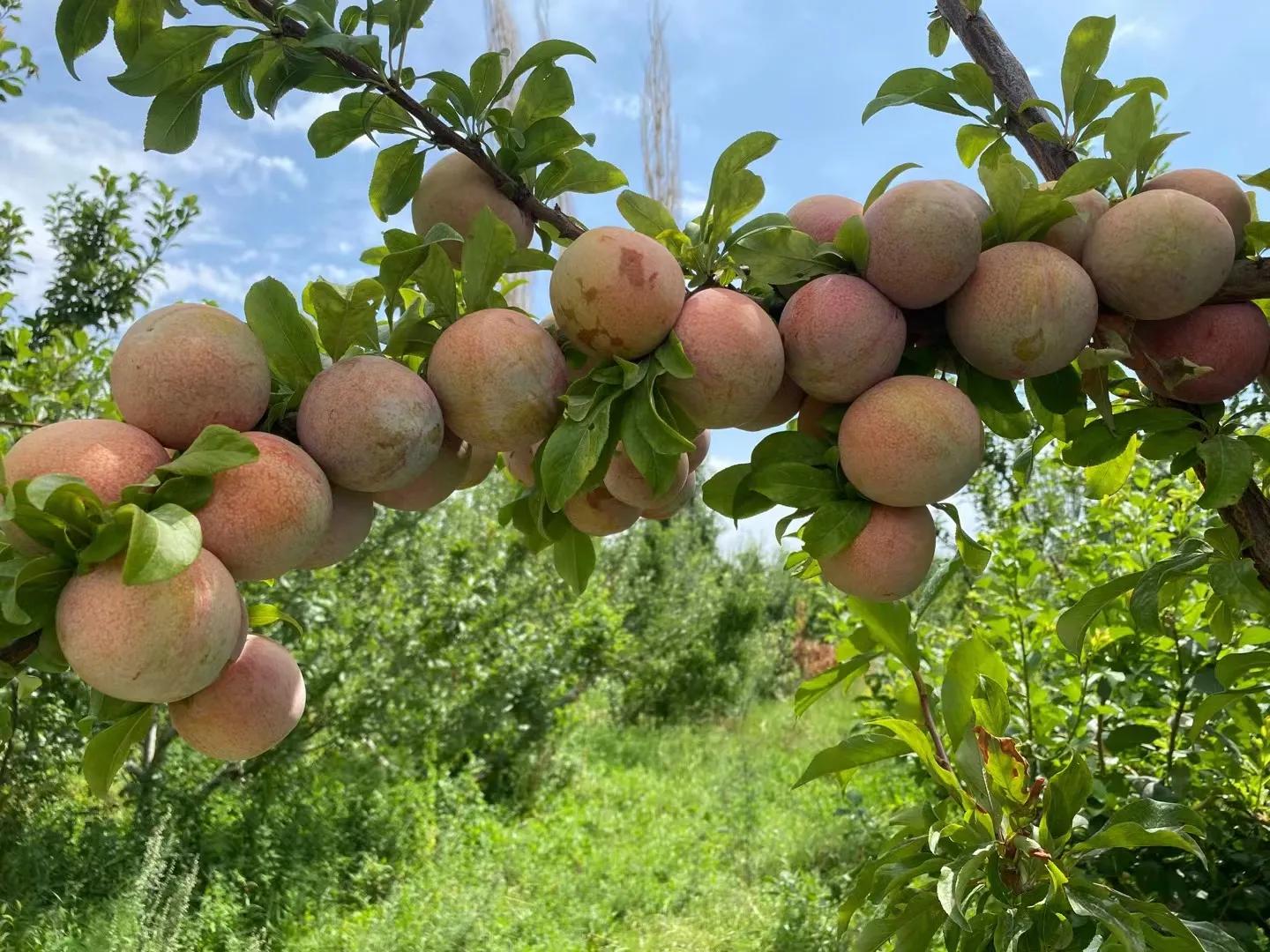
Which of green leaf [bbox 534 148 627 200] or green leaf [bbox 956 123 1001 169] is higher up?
green leaf [bbox 956 123 1001 169]

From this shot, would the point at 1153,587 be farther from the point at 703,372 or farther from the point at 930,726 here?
the point at 703,372

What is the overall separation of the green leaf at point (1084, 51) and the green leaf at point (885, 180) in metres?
0.21

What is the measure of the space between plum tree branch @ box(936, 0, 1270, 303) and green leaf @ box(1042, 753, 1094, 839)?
0.55 meters

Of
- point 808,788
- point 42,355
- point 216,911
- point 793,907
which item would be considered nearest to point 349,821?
point 216,911

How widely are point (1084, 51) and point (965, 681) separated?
717 mm

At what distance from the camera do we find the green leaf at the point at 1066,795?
1.06m

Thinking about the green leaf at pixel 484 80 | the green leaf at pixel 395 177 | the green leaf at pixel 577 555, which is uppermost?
the green leaf at pixel 484 80

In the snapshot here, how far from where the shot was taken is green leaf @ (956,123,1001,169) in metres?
0.99

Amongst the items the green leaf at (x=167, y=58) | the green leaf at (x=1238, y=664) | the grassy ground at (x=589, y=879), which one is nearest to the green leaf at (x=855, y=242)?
the green leaf at (x=167, y=58)

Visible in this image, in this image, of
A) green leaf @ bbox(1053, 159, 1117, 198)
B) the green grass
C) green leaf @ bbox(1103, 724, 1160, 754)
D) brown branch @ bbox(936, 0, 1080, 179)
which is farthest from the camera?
the green grass

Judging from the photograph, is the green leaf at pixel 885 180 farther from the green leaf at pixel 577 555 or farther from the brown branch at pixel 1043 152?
the green leaf at pixel 577 555

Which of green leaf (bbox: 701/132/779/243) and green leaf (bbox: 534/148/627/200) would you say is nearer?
green leaf (bbox: 701/132/779/243)

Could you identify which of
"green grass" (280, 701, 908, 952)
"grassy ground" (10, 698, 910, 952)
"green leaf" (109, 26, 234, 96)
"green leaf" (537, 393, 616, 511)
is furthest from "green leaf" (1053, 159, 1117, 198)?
"green grass" (280, 701, 908, 952)

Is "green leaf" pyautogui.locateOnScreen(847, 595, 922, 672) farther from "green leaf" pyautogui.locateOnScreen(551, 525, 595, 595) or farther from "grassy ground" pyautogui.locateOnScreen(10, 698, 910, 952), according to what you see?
"grassy ground" pyautogui.locateOnScreen(10, 698, 910, 952)
